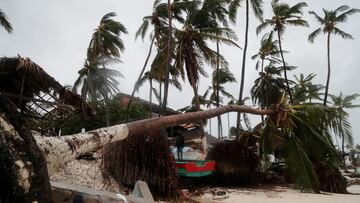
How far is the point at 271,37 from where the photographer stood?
2909 cm

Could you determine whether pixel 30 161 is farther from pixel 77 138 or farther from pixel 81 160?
pixel 81 160

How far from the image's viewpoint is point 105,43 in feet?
91.9

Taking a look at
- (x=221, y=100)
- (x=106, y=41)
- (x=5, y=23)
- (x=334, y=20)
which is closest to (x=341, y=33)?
(x=334, y=20)

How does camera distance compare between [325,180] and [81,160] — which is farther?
[325,180]

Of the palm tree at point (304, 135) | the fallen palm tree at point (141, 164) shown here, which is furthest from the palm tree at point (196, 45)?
the fallen palm tree at point (141, 164)

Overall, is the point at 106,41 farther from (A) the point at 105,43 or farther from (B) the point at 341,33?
(B) the point at 341,33

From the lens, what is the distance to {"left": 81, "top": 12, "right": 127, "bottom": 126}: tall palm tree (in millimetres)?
27656

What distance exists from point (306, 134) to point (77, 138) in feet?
32.3

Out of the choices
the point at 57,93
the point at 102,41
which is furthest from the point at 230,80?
the point at 57,93

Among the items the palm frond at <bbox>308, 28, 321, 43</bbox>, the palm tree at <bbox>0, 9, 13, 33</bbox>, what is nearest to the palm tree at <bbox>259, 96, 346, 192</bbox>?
the palm tree at <bbox>0, 9, 13, 33</bbox>

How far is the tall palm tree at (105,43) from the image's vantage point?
90.7 ft

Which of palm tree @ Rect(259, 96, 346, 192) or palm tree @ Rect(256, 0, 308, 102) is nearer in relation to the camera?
palm tree @ Rect(259, 96, 346, 192)

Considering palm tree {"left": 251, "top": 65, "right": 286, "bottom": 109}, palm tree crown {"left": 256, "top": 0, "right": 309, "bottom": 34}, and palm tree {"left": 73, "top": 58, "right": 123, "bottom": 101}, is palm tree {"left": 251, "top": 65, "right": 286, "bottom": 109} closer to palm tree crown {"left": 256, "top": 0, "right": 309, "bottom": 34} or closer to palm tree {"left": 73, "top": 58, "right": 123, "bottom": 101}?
palm tree crown {"left": 256, "top": 0, "right": 309, "bottom": 34}

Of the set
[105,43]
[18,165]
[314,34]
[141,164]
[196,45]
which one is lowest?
[141,164]
